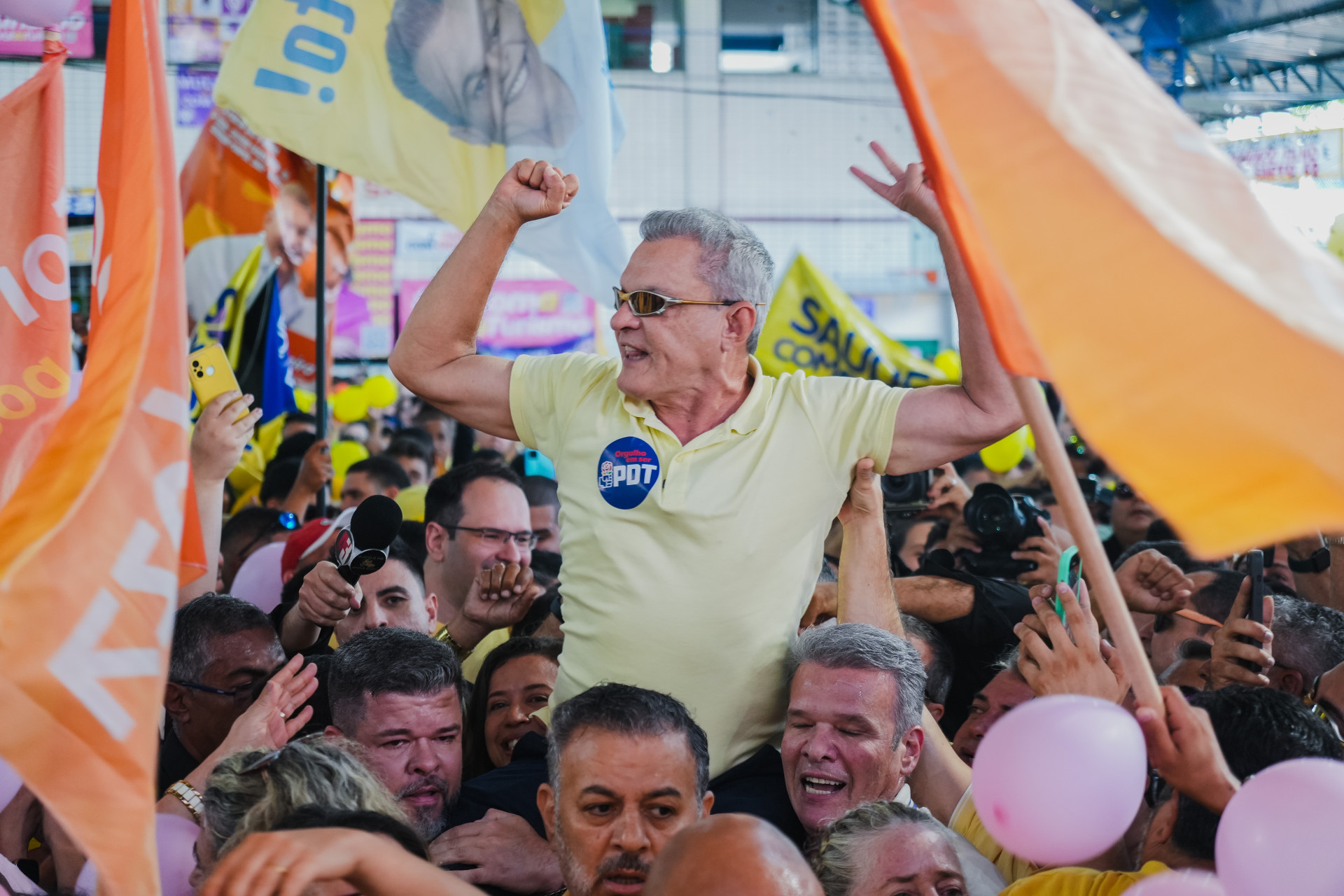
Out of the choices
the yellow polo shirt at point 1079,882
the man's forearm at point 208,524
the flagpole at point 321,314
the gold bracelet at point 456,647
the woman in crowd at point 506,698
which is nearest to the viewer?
the yellow polo shirt at point 1079,882

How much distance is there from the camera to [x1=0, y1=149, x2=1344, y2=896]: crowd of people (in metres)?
2.21

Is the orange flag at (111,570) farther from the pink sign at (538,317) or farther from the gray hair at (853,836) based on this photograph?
the pink sign at (538,317)

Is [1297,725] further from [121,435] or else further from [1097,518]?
[1097,518]

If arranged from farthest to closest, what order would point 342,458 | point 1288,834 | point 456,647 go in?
point 342,458 < point 456,647 < point 1288,834

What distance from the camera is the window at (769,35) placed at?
1998 centimetres

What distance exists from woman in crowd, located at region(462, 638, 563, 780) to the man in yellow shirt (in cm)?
63

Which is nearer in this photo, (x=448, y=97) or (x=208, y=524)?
(x=208, y=524)

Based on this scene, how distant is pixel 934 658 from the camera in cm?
375

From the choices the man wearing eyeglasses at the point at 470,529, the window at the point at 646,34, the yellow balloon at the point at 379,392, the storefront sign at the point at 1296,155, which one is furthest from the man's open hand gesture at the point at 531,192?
the window at the point at 646,34

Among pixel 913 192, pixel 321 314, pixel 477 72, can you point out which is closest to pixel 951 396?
pixel 913 192

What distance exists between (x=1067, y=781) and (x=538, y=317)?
59.6 feet

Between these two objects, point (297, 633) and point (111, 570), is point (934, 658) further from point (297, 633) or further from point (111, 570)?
point (111, 570)

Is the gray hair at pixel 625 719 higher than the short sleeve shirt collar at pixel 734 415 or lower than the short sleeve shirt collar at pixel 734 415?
lower

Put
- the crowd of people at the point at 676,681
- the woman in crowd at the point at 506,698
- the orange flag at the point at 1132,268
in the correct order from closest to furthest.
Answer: the orange flag at the point at 1132,268 → the crowd of people at the point at 676,681 → the woman in crowd at the point at 506,698
